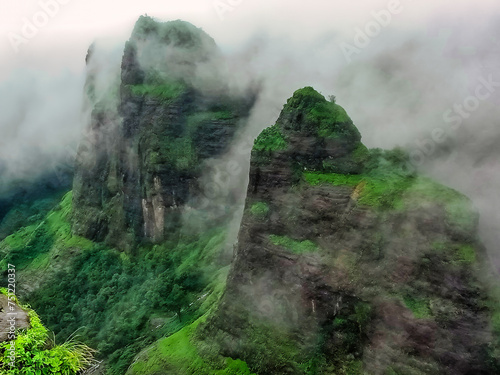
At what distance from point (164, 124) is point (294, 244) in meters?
41.7

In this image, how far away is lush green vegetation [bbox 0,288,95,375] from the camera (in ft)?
26.0

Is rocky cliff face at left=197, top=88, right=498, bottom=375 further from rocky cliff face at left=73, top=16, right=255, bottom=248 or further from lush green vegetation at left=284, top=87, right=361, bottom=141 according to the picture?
rocky cliff face at left=73, top=16, right=255, bottom=248

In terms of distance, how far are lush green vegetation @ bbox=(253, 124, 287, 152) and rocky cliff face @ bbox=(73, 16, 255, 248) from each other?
32.6 metres

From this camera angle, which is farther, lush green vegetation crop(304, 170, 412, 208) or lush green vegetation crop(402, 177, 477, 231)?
lush green vegetation crop(304, 170, 412, 208)

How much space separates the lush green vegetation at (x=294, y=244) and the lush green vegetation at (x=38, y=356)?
21.6m

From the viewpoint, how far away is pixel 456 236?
73.8ft

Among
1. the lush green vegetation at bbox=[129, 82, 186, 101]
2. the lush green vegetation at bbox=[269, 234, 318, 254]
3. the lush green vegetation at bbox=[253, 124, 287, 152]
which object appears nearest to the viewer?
the lush green vegetation at bbox=[269, 234, 318, 254]

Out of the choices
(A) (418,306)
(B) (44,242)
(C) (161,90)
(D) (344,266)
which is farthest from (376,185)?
(B) (44,242)

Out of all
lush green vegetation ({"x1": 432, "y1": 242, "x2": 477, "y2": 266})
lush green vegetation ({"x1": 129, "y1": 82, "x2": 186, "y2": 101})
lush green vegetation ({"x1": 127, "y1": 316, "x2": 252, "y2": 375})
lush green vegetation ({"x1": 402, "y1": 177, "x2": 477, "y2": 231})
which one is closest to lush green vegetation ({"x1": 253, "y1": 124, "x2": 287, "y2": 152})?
lush green vegetation ({"x1": 402, "y1": 177, "x2": 477, "y2": 231})

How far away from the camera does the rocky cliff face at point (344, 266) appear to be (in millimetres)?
22312

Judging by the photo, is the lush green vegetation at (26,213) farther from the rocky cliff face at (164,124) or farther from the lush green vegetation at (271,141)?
the lush green vegetation at (271,141)

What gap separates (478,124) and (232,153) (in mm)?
38786

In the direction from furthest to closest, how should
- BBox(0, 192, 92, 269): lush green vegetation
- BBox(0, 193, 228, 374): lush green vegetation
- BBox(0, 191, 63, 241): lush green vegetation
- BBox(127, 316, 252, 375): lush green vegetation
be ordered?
BBox(0, 191, 63, 241): lush green vegetation
BBox(0, 192, 92, 269): lush green vegetation
BBox(0, 193, 228, 374): lush green vegetation
BBox(127, 316, 252, 375): lush green vegetation

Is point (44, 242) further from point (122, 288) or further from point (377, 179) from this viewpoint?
point (377, 179)
